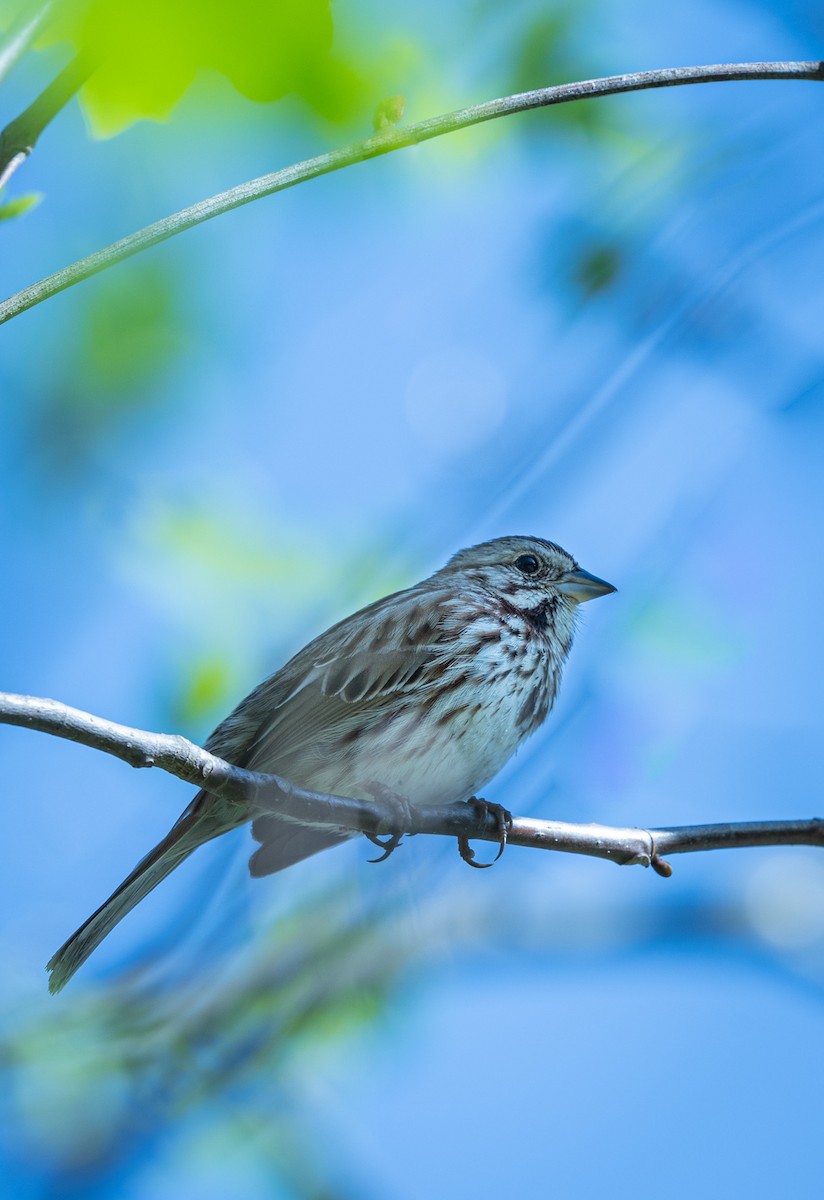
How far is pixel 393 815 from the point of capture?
3557 mm

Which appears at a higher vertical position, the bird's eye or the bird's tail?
the bird's eye

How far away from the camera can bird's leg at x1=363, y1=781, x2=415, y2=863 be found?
3582 millimetres

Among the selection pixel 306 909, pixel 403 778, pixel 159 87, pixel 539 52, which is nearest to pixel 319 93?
pixel 159 87

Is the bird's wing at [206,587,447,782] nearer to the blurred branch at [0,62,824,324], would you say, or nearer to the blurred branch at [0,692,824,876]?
the blurred branch at [0,692,824,876]

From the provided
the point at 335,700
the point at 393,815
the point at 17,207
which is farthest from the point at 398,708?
the point at 17,207

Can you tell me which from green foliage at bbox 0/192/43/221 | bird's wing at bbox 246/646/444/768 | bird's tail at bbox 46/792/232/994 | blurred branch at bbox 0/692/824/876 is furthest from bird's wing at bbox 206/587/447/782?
green foliage at bbox 0/192/43/221

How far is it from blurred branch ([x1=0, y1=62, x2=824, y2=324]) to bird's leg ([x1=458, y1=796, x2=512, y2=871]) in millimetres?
1909

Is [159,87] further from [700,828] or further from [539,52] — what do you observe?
[700,828]

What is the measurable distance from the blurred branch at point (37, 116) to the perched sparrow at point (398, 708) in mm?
2156

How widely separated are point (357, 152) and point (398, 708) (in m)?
2.42

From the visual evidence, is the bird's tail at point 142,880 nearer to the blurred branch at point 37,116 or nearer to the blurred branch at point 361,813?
the blurred branch at point 361,813

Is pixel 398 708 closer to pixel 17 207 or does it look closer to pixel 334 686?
pixel 334 686

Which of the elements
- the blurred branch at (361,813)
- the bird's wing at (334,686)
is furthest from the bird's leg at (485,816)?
the bird's wing at (334,686)

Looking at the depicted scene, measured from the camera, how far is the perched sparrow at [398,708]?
13.7ft
